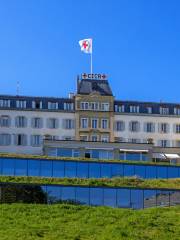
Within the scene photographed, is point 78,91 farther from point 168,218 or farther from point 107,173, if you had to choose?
point 168,218

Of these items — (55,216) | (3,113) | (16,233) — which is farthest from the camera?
(3,113)

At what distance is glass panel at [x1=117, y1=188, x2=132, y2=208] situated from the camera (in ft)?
155

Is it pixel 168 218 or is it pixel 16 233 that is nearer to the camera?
pixel 16 233

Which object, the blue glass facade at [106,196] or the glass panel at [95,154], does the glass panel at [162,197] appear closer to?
the blue glass facade at [106,196]

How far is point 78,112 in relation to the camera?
9719 centimetres

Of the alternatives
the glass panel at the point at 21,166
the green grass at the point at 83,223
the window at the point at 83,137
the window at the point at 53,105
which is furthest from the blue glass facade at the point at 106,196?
the window at the point at 53,105

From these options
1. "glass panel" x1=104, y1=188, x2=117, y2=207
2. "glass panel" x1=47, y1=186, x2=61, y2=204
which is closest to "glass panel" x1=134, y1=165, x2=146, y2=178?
"glass panel" x1=104, y1=188, x2=117, y2=207

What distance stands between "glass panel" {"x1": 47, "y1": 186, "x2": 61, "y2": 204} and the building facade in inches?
1915

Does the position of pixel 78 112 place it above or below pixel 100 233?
above

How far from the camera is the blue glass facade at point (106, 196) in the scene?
45188 millimetres

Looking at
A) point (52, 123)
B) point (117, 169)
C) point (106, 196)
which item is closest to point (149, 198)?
point (106, 196)

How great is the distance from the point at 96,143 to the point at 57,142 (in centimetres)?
520

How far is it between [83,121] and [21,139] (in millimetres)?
9500

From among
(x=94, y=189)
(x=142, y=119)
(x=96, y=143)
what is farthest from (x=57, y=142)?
(x=94, y=189)
